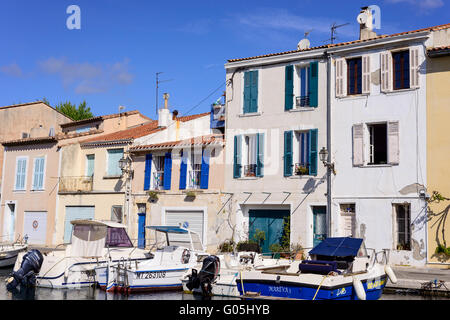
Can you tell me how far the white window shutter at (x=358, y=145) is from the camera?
21.1 metres

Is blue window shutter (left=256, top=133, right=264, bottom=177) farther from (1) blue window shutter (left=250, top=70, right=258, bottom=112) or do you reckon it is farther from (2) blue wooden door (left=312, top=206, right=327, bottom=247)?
(2) blue wooden door (left=312, top=206, right=327, bottom=247)

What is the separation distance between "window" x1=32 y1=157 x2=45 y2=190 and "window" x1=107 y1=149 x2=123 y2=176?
4757mm

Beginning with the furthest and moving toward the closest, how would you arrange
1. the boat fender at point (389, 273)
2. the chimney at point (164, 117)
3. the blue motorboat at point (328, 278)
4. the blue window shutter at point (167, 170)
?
1. the chimney at point (164, 117)
2. the blue window shutter at point (167, 170)
3. the boat fender at point (389, 273)
4. the blue motorboat at point (328, 278)

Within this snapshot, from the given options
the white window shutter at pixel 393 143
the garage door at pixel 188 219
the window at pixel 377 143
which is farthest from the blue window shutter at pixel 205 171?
the white window shutter at pixel 393 143

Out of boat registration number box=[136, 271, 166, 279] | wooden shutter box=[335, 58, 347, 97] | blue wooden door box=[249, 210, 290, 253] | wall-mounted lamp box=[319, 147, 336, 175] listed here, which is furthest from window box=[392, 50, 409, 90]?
boat registration number box=[136, 271, 166, 279]

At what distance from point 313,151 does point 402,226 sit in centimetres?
454

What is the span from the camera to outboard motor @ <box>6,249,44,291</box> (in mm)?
18734

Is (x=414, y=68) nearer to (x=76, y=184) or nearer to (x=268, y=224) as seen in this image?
(x=268, y=224)

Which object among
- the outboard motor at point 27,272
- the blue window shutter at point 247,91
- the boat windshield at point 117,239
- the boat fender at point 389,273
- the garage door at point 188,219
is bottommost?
the outboard motor at point 27,272

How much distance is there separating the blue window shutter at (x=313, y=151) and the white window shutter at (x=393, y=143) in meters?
2.99

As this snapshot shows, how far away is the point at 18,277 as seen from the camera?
18.7m

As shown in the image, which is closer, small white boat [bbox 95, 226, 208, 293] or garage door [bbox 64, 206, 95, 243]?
small white boat [bbox 95, 226, 208, 293]

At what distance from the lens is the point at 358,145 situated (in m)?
21.2

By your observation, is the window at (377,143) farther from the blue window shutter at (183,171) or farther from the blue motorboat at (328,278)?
the blue window shutter at (183,171)
